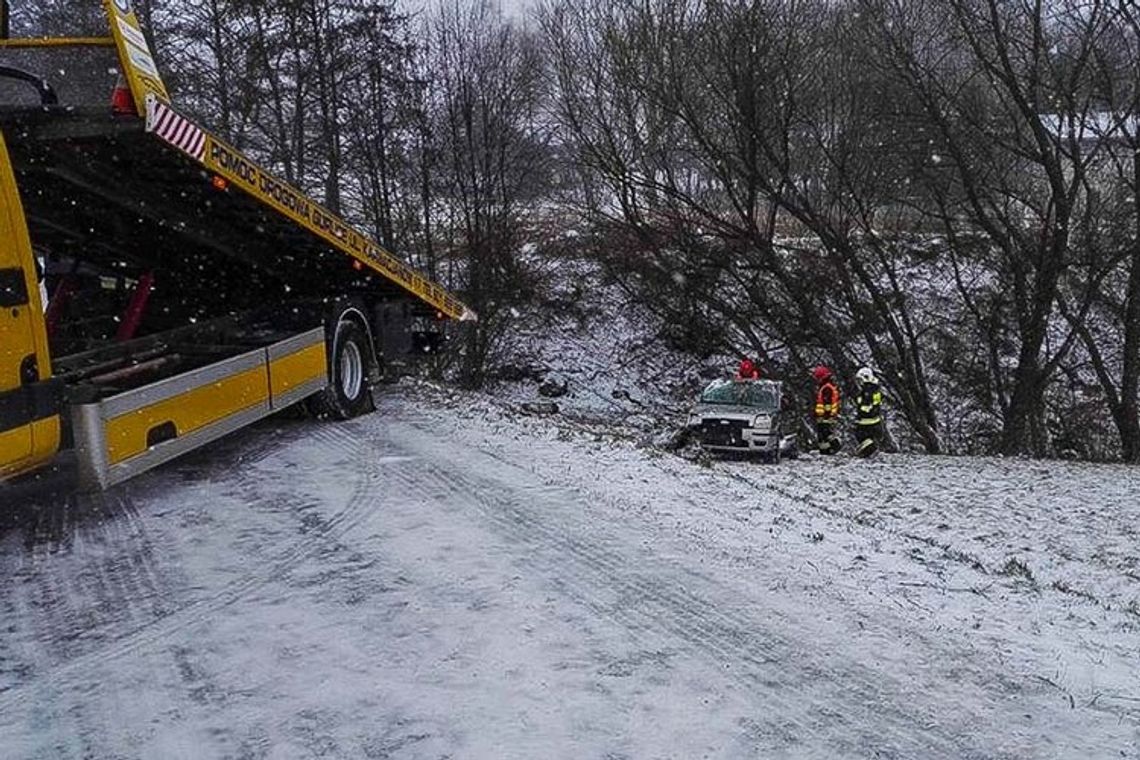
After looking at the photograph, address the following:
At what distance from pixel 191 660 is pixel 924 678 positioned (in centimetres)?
315

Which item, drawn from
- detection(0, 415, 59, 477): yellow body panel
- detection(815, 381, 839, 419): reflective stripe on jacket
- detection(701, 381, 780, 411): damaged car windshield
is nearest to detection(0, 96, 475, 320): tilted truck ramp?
detection(0, 415, 59, 477): yellow body panel

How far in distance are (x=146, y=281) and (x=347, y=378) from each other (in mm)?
2116

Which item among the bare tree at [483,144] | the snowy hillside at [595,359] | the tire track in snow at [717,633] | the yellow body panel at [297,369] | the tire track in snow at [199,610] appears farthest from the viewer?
the snowy hillside at [595,359]

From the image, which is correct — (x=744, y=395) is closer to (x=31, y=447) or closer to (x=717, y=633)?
(x=717, y=633)

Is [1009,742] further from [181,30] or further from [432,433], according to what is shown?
[181,30]

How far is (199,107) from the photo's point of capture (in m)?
20.4

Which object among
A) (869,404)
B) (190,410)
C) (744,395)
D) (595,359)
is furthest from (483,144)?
(190,410)

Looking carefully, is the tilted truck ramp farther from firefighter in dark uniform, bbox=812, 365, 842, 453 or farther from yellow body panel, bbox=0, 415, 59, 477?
firefighter in dark uniform, bbox=812, 365, 842, 453

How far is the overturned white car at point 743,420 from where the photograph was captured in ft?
50.3

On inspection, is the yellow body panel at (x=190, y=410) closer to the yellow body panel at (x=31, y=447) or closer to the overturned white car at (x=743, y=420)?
the yellow body panel at (x=31, y=447)

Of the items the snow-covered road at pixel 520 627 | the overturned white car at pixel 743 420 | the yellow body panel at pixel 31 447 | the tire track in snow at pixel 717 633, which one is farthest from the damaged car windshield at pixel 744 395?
the yellow body panel at pixel 31 447

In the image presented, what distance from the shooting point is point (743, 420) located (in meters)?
15.5

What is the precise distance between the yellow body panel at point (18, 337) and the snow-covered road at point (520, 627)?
0.62 metres

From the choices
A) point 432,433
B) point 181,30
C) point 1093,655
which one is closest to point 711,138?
point 181,30
